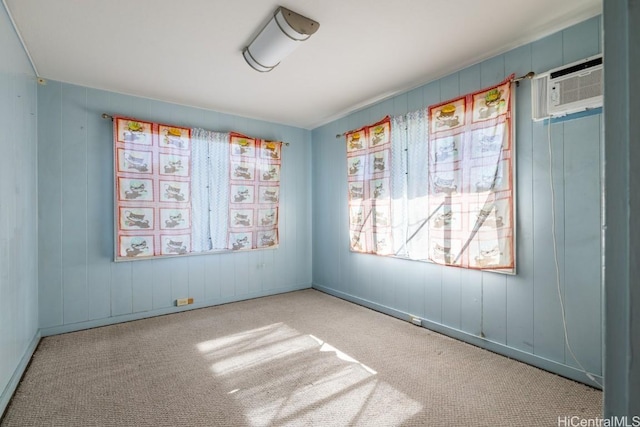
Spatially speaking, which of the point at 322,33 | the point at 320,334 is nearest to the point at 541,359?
the point at 320,334

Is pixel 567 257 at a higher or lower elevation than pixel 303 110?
lower

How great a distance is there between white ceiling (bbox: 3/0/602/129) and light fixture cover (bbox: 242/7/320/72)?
5 cm

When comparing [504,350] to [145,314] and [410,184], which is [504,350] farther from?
[145,314]

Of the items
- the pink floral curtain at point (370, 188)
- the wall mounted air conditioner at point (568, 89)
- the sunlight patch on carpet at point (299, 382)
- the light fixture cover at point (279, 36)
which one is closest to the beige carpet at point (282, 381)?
the sunlight patch on carpet at point (299, 382)

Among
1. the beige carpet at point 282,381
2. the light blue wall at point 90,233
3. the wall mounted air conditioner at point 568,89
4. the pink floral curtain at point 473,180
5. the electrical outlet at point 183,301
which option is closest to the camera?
the beige carpet at point 282,381

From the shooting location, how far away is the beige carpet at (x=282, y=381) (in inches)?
67.1

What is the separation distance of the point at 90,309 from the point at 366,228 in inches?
118

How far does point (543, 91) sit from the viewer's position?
215 cm

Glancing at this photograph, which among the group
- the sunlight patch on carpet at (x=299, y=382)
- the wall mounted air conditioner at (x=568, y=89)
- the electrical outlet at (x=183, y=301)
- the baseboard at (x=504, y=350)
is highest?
the wall mounted air conditioner at (x=568, y=89)

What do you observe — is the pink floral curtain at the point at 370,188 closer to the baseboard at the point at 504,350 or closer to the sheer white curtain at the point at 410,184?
the sheer white curtain at the point at 410,184

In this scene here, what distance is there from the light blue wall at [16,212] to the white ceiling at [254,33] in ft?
0.97

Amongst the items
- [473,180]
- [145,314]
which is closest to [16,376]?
[145,314]

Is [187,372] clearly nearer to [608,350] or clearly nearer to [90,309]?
[90,309]

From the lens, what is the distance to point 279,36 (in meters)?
2.06
